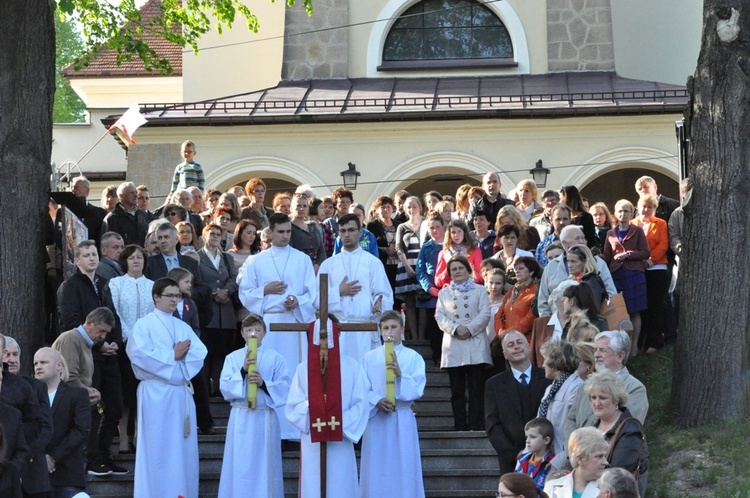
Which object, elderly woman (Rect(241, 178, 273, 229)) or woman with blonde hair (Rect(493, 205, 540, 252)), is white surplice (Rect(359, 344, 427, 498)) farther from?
elderly woman (Rect(241, 178, 273, 229))

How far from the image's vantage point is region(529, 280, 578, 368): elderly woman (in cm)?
1205

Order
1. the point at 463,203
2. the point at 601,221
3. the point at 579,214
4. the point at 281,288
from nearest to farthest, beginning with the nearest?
the point at 281,288, the point at 579,214, the point at 601,221, the point at 463,203

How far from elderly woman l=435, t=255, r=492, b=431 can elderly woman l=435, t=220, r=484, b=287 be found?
106 centimetres

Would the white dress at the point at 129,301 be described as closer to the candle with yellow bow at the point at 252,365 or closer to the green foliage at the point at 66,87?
the candle with yellow bow at the point at 252,365

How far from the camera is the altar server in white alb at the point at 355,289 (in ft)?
45.4

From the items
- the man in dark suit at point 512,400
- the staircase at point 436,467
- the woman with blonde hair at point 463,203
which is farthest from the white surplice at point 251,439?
the woman with blonde hair at point 463,203

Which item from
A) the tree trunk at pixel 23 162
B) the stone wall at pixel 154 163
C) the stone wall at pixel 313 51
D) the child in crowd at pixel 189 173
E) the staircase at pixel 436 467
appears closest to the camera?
the staircase at pixel 436 467

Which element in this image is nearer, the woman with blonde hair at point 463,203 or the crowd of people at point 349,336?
the crowd of people at point 349,336

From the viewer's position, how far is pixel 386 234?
1666 cm

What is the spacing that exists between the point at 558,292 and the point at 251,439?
3037 millimetres

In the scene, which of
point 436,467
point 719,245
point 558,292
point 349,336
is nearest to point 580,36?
point 349,336

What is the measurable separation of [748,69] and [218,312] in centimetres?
580

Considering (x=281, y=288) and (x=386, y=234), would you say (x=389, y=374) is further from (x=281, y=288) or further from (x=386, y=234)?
(x=386, y=234)

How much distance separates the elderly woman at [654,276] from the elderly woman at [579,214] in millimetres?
548
